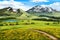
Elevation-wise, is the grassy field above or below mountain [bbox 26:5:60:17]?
below

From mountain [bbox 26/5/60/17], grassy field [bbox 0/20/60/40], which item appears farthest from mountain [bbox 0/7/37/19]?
grassy field [bbox 0/20/60/40]

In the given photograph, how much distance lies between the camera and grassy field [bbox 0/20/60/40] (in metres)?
10.7

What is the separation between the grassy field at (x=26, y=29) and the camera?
10.7 m

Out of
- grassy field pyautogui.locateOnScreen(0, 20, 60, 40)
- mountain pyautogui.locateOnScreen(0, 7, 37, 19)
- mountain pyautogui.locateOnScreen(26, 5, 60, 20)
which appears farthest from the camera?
mountain pyautogui.locateOnScreen(26, 5, 60, 20)

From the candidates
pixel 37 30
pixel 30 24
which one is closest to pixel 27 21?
pixel 30 24

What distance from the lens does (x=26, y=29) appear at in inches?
440

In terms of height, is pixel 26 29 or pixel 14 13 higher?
pixel 14 13

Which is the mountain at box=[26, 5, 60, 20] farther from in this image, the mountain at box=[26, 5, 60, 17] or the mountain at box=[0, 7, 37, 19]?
the mountain at box=[0, 7, 37, 19]

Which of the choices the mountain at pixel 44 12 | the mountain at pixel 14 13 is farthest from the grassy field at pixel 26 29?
the mountain at pixel 44 12

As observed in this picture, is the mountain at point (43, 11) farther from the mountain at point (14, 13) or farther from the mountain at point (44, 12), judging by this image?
the mountain at point (14, 13)

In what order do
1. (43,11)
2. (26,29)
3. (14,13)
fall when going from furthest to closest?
1. (43,11)
2. (14,13)
3. (26,29)

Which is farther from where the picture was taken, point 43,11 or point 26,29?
point 43,11

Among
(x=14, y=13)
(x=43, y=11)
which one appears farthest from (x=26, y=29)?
(x=43, y=11)

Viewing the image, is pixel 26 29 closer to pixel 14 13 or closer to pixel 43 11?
pixel 14 13
